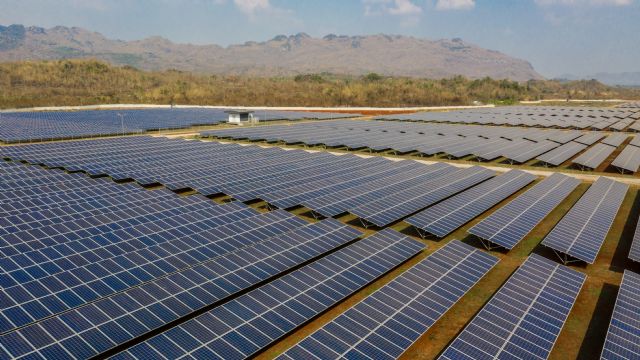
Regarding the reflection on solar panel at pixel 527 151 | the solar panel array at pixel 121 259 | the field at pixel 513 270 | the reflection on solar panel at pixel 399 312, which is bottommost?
the field at pixel 513 270

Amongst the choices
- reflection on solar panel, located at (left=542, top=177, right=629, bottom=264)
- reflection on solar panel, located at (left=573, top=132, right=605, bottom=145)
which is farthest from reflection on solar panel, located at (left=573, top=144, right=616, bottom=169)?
reflection on solar panel, located at (left=542, top=177, right=629, bottom=264)

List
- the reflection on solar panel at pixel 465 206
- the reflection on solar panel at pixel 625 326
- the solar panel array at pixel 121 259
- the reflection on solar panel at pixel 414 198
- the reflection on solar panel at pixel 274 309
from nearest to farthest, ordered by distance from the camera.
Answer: the reflection on solar panel at pixel 274 309, the solar panel array at pixel 121 259, the reflection on solar panel at pixel 625 326, the reflection on solar panel at pixel 465 206, the reflection on solar panel at pixel 414 198

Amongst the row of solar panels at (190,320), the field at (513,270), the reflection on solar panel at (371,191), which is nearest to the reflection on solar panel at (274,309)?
the row of solar panels at (190,320)

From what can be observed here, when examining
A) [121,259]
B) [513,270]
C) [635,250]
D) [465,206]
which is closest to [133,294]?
[121,259]

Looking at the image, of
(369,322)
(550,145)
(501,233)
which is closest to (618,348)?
(369,322)

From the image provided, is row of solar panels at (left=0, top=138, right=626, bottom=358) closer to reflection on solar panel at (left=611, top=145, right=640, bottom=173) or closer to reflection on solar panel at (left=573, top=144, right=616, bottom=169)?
reflection on solar panel at (left=573, top=144, right=616, bottom=169)

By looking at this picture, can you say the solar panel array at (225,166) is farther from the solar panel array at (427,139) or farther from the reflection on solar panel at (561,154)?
the reflection on solar panel at (561,154)
